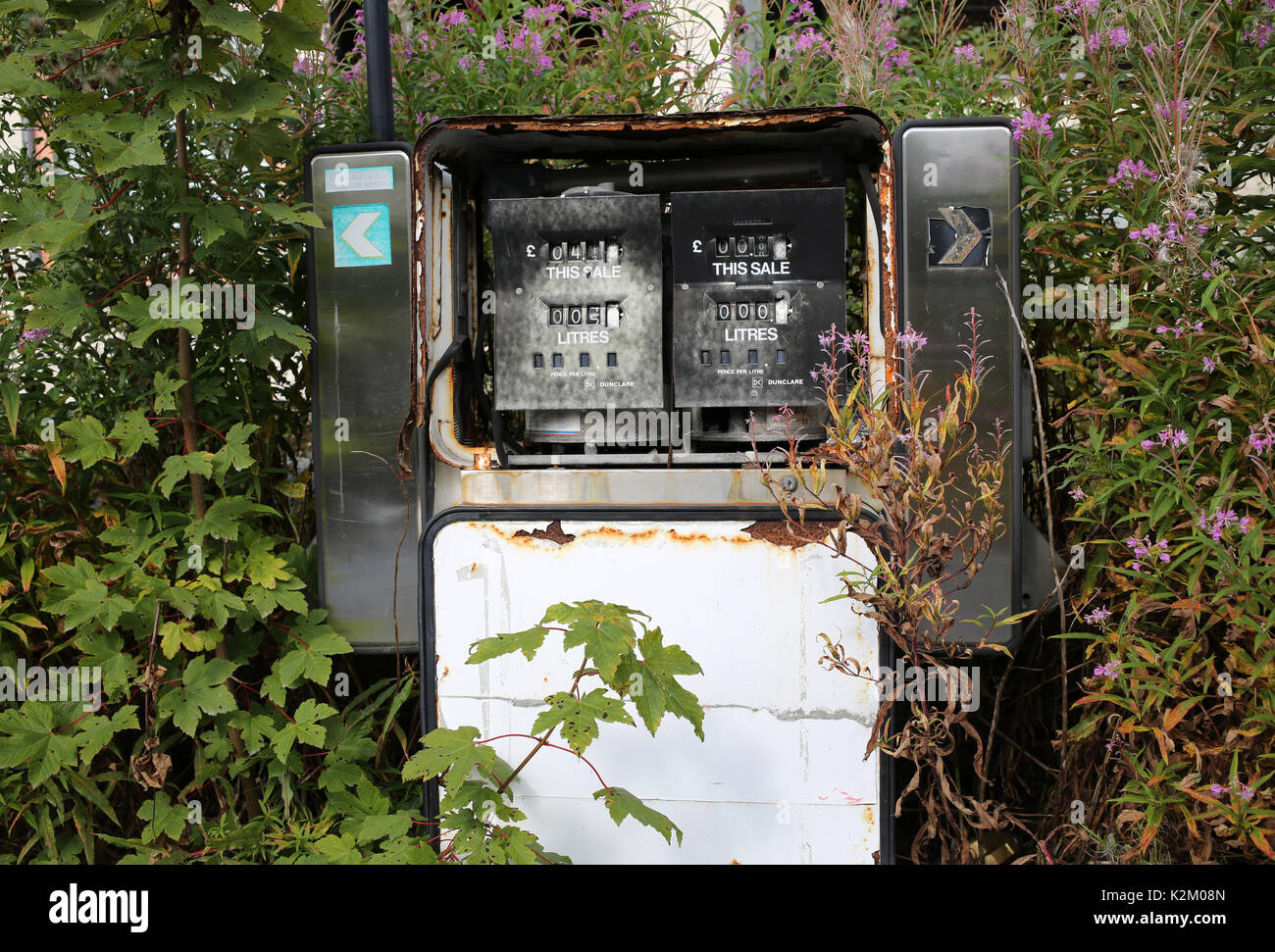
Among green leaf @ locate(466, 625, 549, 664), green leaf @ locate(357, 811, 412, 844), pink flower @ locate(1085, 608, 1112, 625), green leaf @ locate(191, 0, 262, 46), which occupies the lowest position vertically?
green leaf @ locate(357, 811, 412, 844)

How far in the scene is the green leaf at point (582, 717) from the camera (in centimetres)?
190

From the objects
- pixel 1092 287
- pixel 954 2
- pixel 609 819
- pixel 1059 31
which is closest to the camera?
pixel 609 819

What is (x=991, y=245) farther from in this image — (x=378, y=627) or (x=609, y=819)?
(x=378, y=627)

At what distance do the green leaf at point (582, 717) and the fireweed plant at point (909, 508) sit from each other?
51 cm

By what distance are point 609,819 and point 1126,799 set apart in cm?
118

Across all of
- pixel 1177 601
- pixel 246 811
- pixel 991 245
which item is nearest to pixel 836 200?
pixel 991 245

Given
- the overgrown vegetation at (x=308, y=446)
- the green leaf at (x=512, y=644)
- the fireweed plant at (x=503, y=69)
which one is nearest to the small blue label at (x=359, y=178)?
the overgrown vegetation at (x=308, y=446)

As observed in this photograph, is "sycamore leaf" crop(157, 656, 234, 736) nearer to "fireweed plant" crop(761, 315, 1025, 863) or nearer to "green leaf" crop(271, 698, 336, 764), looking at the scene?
"green leaf" crop(271, 698, 336, 764)

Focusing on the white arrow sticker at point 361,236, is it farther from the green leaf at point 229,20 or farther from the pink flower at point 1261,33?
the pink flower at point 1261,33

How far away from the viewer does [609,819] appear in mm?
2254

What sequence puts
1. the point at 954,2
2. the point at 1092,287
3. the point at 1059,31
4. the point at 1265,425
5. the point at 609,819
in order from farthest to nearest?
the point at 954,2 → the point at 1059,31 → the point at 1092,287 → the point at 609,819 → the point at 1265,425

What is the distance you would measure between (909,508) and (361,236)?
1581 millimetres

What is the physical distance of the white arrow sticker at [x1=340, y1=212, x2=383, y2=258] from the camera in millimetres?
2561

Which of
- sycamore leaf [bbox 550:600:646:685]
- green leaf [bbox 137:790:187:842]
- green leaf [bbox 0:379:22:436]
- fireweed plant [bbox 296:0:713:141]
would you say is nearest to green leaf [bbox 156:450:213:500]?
green leaf [bbox 0:379:22:436]
